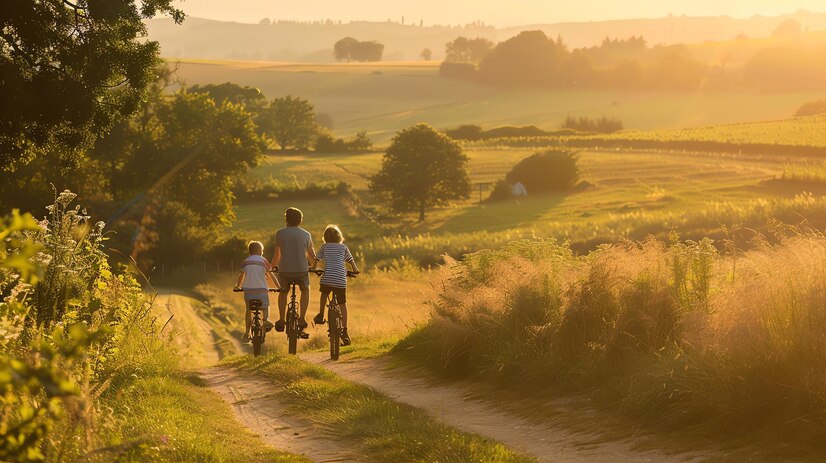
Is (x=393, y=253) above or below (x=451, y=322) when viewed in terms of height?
below

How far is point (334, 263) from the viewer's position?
18.6 meters

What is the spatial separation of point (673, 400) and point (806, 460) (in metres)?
1.96

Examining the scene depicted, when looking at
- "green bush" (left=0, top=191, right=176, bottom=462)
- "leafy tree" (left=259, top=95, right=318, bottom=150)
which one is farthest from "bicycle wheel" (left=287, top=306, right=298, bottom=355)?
"leafy tree" (left=259, top=95, right=318, bottom=150)

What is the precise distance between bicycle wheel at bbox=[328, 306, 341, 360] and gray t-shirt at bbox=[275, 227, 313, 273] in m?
0.92

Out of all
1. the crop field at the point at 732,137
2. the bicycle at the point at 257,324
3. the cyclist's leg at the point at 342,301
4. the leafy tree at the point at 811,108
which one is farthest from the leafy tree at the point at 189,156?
the leafy tree at the point at 811,108

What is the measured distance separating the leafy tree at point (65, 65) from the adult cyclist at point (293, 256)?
4490mm

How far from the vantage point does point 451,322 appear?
16.7m

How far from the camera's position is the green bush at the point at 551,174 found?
93250mm

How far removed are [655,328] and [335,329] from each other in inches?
287

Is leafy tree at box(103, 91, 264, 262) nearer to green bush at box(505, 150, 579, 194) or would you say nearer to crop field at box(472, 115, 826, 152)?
green bush at box(505, 150, 579, 194)

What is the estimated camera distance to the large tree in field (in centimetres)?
8406

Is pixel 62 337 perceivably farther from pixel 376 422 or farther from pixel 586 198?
pixel 586 198

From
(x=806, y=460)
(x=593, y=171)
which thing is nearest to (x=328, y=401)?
(x=806, y=460)

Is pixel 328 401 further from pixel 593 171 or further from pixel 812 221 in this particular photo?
pixel 593 171
